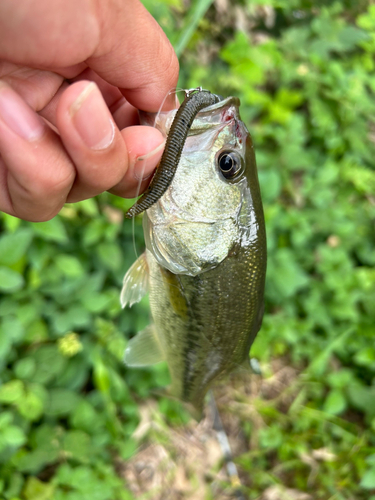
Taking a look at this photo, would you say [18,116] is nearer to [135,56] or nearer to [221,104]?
[135,56]

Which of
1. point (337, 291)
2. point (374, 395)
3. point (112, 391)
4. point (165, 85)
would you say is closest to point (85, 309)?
point (112, 391)

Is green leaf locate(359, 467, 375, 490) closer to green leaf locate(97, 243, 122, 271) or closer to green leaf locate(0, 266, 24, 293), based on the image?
green leaf locate(97, 243, 122, 271)

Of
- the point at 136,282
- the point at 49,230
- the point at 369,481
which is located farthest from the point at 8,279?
the point at 369,481

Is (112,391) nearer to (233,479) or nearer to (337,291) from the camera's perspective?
(233,479)

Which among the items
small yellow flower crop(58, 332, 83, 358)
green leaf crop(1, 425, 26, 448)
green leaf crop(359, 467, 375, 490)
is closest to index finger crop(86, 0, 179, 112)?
small yellow flower crop(58, 332, 83, 358)

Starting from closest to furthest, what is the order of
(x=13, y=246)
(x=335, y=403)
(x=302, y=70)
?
(x=13, y=246), (x=335, y=403), (x=302, y=70)

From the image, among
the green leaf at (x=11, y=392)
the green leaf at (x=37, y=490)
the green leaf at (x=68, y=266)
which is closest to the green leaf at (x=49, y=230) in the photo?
the green leaf at (x=68, y=266)
